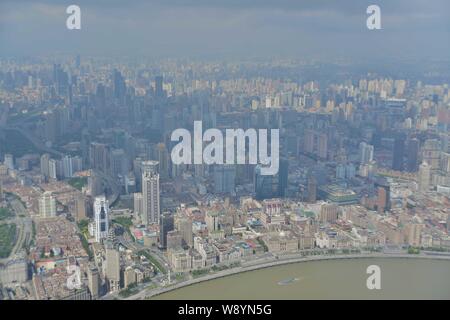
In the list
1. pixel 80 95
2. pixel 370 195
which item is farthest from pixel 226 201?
pixel 80 95

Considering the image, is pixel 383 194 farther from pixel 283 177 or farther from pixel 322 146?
pixel 283 177

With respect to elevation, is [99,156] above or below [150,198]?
above

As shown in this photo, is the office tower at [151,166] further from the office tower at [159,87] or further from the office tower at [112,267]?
the office tower at [112,267]

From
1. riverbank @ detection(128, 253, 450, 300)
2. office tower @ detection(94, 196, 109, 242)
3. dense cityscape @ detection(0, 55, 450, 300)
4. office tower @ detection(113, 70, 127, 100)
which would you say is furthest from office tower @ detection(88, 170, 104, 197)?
riverbank @ detection(128, 253, 450, 300)

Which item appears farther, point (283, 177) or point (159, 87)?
point (283, 177)

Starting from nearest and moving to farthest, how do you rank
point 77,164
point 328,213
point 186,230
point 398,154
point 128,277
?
point 128,277
point 186,230
point 328,213
point 77,164
point 398,154

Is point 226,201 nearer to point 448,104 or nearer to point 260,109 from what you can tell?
point 260,109

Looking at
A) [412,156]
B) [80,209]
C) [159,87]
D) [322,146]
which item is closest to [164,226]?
[80,209]
